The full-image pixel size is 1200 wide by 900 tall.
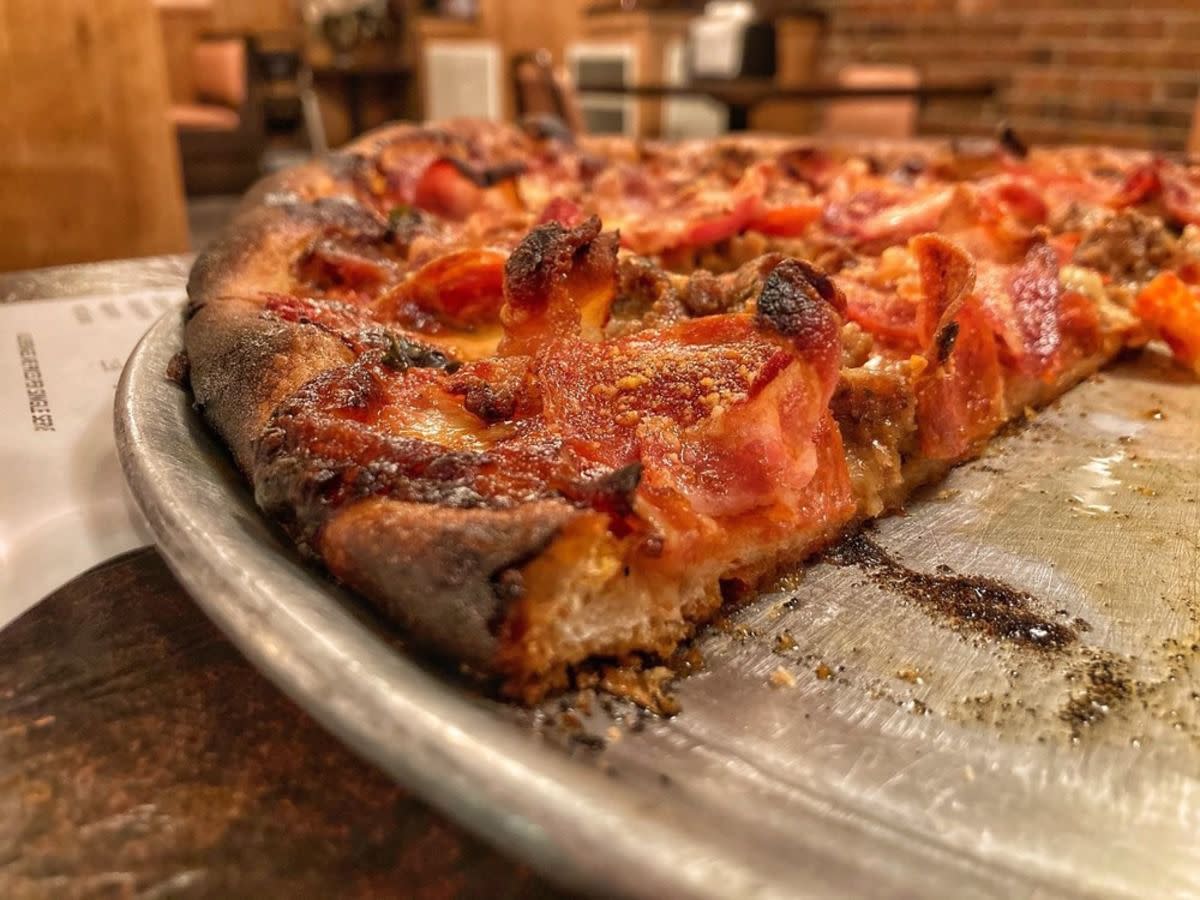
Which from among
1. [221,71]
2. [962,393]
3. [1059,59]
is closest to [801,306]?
[962,393]

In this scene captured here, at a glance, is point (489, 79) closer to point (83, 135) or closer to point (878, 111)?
point (878, 111)

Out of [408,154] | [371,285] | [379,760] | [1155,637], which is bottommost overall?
[1155,637]

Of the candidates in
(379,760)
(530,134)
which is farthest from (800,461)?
(530,134)

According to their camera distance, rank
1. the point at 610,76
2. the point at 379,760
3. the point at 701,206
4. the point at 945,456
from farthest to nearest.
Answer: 1. the point at 610,76
2. the point at 701,206
3. the point at 945,456
4. the point at 379,760

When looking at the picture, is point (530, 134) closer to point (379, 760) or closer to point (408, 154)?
point (408, 154)

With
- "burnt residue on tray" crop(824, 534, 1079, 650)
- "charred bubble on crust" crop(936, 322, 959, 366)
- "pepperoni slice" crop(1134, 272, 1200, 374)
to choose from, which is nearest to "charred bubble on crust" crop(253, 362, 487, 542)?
"burnt residue on tray" crop(824, 534, 1079, 650)

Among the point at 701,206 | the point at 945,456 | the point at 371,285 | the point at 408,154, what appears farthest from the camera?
the point at 408,154

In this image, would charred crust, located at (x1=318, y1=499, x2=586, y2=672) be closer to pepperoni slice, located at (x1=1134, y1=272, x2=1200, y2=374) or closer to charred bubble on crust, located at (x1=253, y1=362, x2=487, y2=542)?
charred bubble on crust, located at (x1=253, y1=362, x2=487, y2=542)
